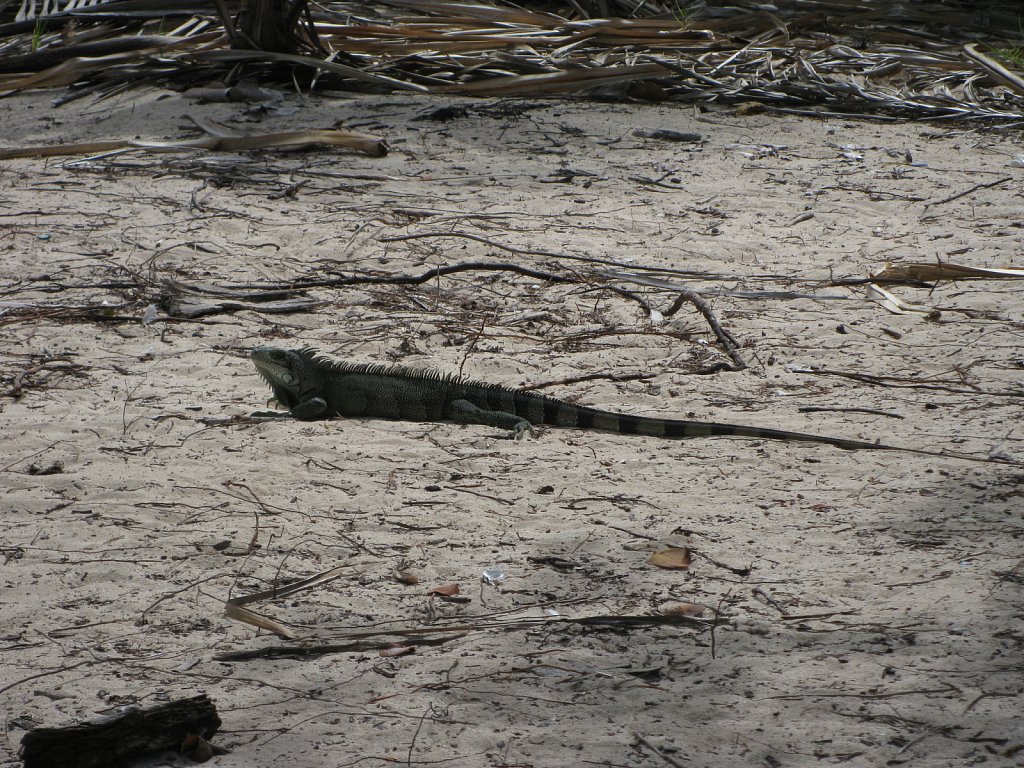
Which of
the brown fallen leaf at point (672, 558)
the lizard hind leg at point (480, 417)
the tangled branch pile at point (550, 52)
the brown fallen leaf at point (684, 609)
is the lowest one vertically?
the lizard hind leg at point (480, 417)

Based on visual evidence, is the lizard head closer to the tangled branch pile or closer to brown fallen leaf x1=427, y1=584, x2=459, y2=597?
brown fallen leaf x1=427, y1=584, x2=459, y2=597

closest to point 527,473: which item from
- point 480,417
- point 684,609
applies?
point 480,417

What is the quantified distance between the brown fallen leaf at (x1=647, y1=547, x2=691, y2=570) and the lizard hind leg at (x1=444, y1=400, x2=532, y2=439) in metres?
1.57

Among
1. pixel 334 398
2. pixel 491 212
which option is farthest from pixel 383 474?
pixel 491 212

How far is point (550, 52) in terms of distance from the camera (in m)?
10.9

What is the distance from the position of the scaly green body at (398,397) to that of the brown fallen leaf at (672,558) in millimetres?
1389

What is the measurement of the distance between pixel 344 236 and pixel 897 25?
Result: 797 centimetres

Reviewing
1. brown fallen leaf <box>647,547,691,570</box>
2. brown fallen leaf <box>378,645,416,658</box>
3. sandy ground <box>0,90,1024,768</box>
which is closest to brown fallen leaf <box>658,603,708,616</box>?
sandy ground <box>0,90,1024,768</box>

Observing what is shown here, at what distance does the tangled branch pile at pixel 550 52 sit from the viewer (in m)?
10.3

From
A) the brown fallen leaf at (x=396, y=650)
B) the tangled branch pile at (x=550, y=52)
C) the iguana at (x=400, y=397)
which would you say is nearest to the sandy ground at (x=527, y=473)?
the brown fallen leaf at (x=396, y=650)

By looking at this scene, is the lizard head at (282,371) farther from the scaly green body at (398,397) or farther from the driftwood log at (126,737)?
the driftwood log at (126,737)

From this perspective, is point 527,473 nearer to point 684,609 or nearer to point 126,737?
point 684,609

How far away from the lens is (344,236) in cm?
770

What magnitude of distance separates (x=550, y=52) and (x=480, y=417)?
6569 mm
